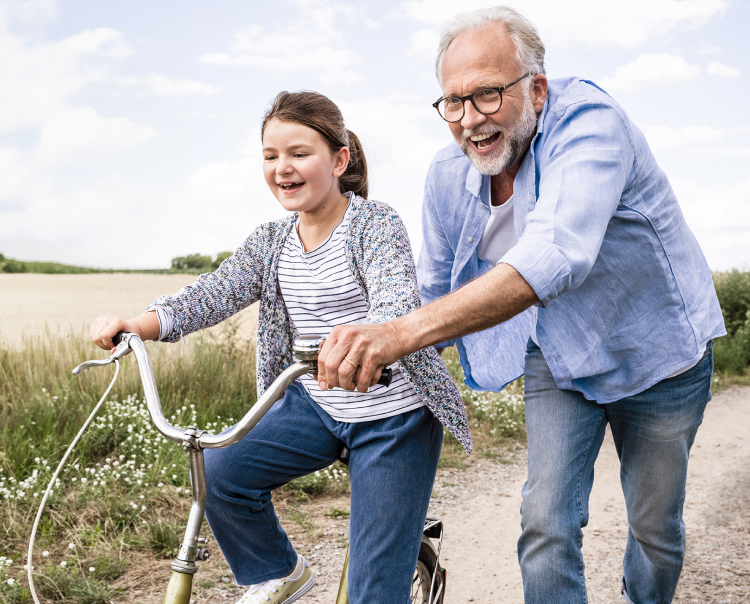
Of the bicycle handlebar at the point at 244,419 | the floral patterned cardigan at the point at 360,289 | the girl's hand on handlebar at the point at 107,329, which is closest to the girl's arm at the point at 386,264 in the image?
the floral patterned cardigan at the point at 360,289

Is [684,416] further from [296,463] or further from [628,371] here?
[296,463]

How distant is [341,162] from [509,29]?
28.7 inches

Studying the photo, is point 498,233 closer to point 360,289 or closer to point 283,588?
point 360,289

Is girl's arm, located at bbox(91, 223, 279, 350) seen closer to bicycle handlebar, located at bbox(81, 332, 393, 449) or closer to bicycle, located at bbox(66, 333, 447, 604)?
bicycle, located at bbox(66, 333, 447, 604)

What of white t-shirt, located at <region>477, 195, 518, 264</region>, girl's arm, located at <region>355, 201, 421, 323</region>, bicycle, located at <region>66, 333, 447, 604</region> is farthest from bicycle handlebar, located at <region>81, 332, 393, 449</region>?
white t-shirt, located at <region>477, 195, 518, 264</region>

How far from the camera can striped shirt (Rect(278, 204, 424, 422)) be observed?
231cm

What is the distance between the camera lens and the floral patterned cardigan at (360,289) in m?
2.23

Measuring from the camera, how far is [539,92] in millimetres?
2596

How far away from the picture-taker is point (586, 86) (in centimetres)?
257

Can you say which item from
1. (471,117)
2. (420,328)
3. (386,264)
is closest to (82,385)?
(386,264)

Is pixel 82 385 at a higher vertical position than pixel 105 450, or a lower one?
higher

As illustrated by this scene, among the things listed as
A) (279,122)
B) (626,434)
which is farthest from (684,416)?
(279,122)

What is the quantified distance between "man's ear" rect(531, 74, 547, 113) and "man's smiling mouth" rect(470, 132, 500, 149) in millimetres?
185

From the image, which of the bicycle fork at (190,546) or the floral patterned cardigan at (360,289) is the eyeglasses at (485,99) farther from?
the bicycle fork at (190,546)
